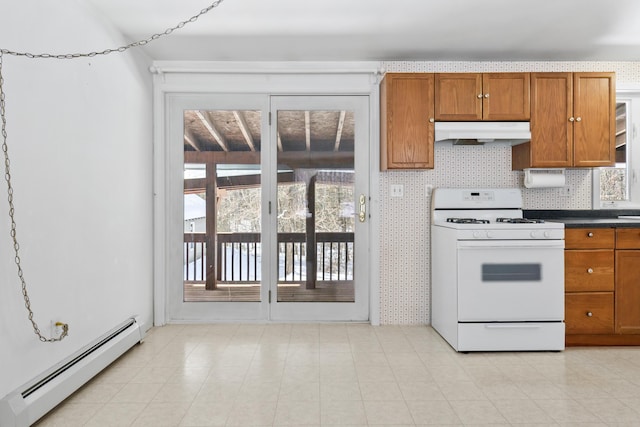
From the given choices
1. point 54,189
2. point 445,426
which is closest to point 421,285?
point 445,426

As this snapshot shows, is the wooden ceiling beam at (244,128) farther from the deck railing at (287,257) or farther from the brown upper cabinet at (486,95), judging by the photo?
the brown upper cabinet at (486,95)

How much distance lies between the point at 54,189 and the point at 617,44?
13.7 feet

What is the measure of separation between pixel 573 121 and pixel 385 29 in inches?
68.8

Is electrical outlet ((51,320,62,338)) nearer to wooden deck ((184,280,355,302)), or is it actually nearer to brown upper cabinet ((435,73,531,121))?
wooden deck ((184,280,355,302))

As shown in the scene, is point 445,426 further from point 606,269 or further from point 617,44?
point 617,44

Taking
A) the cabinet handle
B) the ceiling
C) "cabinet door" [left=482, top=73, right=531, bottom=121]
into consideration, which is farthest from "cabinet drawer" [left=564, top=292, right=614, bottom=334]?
the ceiling

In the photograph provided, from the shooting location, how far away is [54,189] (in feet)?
7.83

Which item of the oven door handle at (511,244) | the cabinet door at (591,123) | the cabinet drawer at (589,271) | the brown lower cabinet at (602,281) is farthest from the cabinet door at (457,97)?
the cabinet drawer at (589,271)

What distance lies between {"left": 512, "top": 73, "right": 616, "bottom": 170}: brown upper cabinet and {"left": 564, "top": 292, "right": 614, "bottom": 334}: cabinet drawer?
3.52 feet

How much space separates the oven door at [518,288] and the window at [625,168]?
130 cm

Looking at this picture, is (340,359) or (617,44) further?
(617,44)

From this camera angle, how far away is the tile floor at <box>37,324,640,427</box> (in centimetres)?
219

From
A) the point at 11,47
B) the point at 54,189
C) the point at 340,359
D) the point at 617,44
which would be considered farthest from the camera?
the point at 617,44

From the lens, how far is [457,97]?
3600 mm
